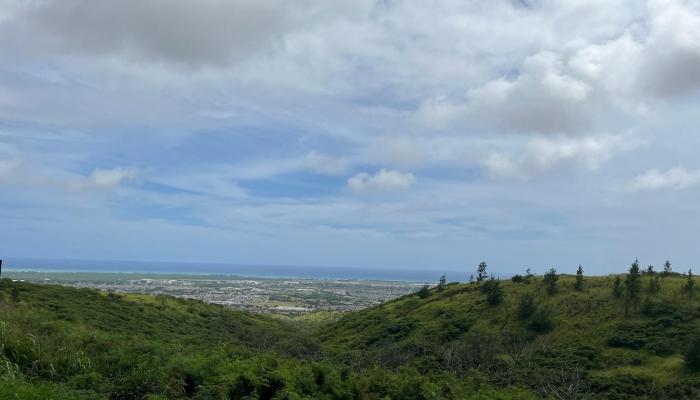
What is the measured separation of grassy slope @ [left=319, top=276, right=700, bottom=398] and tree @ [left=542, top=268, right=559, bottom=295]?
2.61 ft

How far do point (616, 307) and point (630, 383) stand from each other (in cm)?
1919

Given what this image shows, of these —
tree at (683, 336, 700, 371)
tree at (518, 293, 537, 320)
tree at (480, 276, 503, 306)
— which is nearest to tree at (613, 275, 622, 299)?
tree at (518, 293, 537, 320)

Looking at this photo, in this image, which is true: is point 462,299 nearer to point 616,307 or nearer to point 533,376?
point 616,307

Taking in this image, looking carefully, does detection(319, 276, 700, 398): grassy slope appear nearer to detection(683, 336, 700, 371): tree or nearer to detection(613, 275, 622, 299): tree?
detection(613, 275, 622, 299): tree

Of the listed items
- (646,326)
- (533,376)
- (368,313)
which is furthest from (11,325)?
(368,313)

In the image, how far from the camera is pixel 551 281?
242 ft

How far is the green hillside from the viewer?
1755 centimetres

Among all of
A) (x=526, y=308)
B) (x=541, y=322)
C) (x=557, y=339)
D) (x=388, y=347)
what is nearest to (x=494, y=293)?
(x=526, y=308)

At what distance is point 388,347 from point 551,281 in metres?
25.9

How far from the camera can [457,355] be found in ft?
176

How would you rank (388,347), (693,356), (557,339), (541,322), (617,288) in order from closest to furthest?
(693,356) < (557,339) < (541,322) < (388,347) < (617,288)

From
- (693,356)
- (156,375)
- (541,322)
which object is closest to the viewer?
(156,375)

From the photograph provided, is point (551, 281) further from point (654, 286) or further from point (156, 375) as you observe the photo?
point (156, 375)

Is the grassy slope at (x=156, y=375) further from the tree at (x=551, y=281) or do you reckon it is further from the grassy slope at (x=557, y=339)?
the tree at (x=551, y=281)
